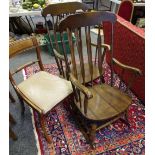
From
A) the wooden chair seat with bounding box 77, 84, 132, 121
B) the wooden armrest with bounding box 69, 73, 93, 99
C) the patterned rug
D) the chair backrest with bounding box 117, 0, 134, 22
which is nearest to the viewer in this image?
the wooden armrest with bounding box 69, 73, 93, 99


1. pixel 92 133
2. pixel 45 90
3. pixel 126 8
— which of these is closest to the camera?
pixel 92 133

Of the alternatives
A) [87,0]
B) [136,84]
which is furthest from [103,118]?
[87,0]

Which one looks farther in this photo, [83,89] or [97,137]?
[97,137]

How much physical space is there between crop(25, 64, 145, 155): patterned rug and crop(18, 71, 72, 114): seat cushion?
389mm

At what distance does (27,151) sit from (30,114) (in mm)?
432

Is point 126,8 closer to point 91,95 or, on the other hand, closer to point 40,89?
point 40,89

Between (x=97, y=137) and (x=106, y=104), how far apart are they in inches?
14.4

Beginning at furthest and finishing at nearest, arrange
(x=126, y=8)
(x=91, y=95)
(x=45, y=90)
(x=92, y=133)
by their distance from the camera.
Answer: (x=126, y=8) < (x=45, y=90) < (x=92, y=133) < (x=91, y=95)

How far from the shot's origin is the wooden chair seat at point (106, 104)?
1463mm

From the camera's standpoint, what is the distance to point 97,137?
1.72 metres

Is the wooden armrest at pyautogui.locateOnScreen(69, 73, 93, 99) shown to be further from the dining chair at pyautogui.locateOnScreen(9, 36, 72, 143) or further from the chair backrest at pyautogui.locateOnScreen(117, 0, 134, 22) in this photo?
the chair backrest at pyautogui.locateOnScreen(117, 0, 134, 22)

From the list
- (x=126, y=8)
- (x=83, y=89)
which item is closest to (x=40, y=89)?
(x=83, y=89)

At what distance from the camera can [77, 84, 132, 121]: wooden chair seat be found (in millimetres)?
1463

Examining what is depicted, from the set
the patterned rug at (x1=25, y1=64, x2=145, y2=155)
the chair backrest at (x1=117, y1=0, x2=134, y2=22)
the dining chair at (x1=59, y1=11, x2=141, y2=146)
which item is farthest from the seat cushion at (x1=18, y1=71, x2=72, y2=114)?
Result: the chair backrest at (x1=117, y1=0, x2=134, y2=22)
